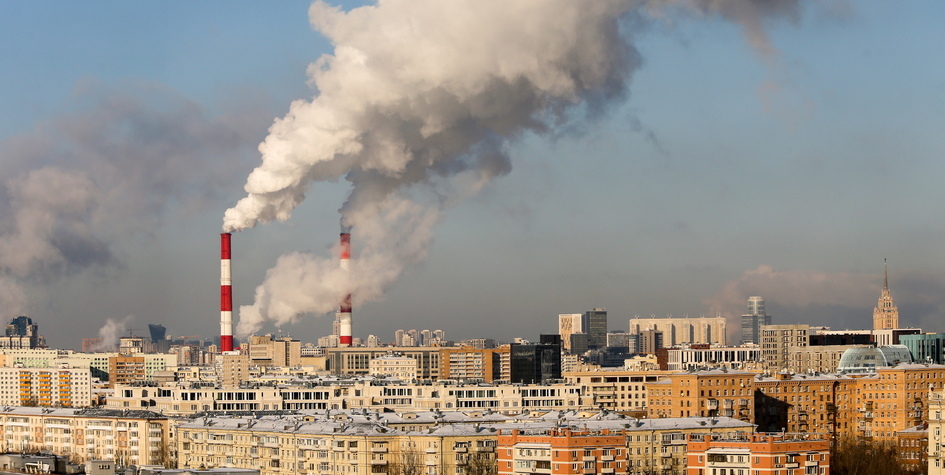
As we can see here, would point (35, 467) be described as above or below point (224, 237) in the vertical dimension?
below

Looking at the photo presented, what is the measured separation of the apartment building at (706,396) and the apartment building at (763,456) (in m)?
20.0

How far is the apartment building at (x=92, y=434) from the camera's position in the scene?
2581 inches

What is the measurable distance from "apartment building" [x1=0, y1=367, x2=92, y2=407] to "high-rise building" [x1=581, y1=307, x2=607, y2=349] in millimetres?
74081

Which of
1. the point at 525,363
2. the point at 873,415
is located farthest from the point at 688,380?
the point at 525,363

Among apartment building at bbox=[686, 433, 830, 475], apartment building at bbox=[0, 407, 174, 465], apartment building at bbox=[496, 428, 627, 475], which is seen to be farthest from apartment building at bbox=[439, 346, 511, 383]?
apartment building at bbox=[686, 433, 830, 475]

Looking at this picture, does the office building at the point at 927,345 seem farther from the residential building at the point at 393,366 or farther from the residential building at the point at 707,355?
the residential building at the point at 393,366

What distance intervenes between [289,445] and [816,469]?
1778 centimetres

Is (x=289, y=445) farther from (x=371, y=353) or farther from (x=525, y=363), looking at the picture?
(x=371, y=353)

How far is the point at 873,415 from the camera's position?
233 feet

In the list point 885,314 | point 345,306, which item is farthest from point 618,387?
point 885,314

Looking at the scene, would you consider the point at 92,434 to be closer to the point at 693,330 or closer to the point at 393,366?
the point at 393,366

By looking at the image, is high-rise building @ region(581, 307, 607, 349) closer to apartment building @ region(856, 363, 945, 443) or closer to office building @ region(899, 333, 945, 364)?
office building @ region(899, 333, 945, 364)

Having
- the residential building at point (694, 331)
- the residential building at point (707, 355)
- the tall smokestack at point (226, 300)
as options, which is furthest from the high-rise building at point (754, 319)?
the tall smokestack at point (226, 300)

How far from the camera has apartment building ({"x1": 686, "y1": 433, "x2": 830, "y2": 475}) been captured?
4416cm
